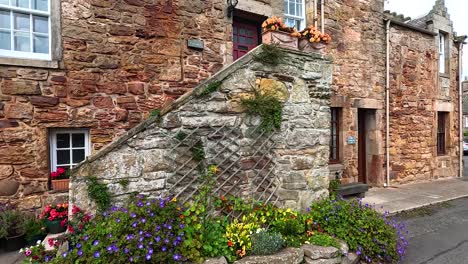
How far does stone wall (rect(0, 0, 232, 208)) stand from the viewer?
4293 mm

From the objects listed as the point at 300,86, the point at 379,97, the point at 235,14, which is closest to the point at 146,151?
the point at 300,86

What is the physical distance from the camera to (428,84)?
9461 mm

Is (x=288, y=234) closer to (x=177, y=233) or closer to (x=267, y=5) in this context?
(x=177, y=233)

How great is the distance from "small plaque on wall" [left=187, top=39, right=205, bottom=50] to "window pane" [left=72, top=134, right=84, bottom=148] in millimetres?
2678

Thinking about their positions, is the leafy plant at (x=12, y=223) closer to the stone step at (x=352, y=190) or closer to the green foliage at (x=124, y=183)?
the green foliage at (x=124, y=183)

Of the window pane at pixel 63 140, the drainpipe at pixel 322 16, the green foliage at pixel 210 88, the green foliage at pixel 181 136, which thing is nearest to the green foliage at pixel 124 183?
the green foliage at pixel 181 136

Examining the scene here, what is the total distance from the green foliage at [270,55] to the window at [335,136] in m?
4.36

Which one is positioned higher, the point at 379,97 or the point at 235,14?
the point at 235,14

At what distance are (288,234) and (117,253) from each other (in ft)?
6.74

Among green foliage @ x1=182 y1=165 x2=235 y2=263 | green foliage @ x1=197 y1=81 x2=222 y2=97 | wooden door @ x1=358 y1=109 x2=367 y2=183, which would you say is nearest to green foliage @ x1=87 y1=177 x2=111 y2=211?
green foliage @ x1=182 y1=165 x2=235 y2=263

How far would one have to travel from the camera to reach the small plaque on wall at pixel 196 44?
5.54 meters

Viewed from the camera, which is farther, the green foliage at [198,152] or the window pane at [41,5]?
the window pane at [41,5]

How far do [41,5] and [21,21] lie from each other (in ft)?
1.34

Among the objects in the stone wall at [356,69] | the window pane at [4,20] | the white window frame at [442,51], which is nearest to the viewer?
the window pane at [4,20]
